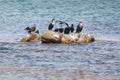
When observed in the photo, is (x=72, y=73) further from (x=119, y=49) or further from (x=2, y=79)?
(x=119, y=49)

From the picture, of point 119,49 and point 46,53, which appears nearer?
point 46,53

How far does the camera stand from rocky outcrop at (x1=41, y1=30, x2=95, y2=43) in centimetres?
3275

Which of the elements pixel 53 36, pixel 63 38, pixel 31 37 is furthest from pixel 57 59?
pixel 31 37

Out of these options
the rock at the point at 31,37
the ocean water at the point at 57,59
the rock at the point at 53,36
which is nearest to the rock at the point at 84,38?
the ocean water at the point at 57,59

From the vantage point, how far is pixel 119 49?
30.5m

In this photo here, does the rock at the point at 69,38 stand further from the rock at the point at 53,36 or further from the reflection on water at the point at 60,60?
the reflection on water at the point at 60,60

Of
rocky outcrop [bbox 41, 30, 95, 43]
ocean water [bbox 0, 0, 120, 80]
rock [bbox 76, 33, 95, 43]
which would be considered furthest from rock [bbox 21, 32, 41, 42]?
rock [bbox 76, 33, 95, 43]

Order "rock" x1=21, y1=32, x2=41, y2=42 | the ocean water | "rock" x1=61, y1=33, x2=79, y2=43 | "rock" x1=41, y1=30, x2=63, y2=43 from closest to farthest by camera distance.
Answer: the ocean water → "rock" x1=41, y1=30, x2=63, y2=43 → "rock" x1=61, y1=33, x2=79, y2=43 → "rock" x1=21, y1=32, x2=41, y2=42

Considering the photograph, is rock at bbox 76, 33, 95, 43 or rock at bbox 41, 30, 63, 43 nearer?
rock at bbox 41, 30, 63, 43

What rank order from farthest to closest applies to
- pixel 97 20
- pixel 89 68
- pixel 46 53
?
pixel 97 20, pixel 46 53, pixel 89 68

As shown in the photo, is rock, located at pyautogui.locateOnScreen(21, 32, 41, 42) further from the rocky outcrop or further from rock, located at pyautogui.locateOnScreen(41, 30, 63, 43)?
rock, located at pyautogui.locateOnScreen(41, 30, 63, 43)

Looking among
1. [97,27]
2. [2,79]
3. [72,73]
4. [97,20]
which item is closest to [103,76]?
[72,73]

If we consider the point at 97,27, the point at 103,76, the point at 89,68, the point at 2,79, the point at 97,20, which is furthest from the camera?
the point at 97,20

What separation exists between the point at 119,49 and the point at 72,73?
28.2ft
